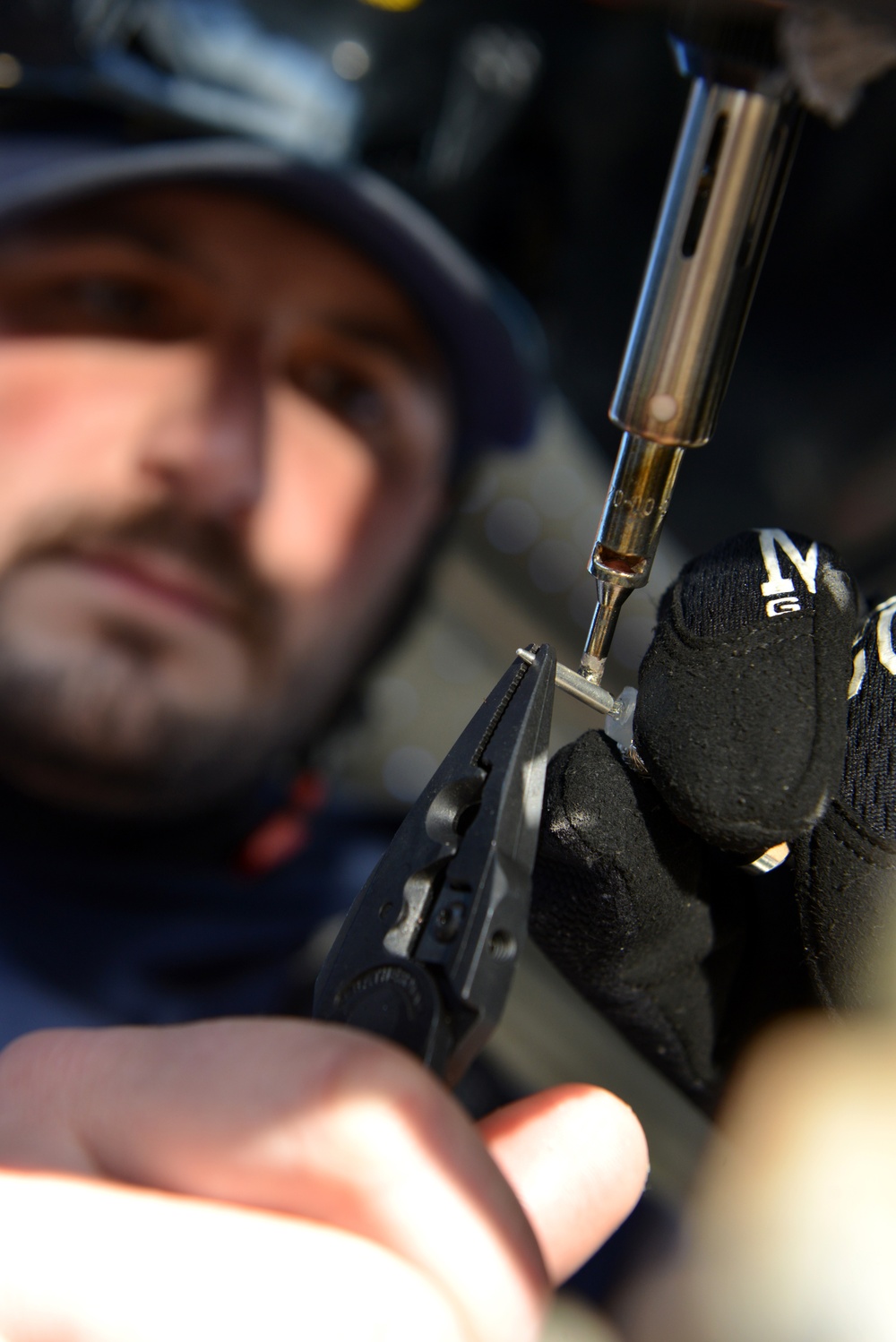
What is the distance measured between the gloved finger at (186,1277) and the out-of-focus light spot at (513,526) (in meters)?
1.45

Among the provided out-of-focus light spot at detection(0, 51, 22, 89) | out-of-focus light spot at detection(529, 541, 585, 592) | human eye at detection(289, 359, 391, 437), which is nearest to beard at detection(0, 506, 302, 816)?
human eye at detection(289, 359, 391, 437)

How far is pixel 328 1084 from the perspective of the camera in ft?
1.02

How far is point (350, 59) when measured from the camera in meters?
1.16

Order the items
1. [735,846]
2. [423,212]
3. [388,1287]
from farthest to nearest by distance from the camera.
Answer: [423,212] → [735,846] → [388,1287]

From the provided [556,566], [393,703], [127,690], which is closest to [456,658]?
[393,703]

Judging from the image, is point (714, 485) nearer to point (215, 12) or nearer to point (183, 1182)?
point (215, 12)

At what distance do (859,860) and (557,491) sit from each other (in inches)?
51.9

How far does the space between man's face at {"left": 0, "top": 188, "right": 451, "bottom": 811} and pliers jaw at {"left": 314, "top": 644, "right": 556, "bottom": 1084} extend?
680mm

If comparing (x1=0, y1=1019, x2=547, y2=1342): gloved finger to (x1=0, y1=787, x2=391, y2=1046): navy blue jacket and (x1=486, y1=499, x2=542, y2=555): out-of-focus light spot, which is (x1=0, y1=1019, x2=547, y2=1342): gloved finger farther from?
(x1=486, y1=499, x2=542, y2=555): out-of-focus light spot

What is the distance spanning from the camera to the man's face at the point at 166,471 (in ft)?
3.28

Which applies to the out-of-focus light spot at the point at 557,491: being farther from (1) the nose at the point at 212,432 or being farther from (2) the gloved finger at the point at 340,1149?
(2) the gloved finger at the point at 340,1149

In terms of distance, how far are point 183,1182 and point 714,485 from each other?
1487mm

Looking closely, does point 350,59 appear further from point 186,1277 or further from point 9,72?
point 186,1277

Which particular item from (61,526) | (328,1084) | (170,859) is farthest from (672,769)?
(170,859)
